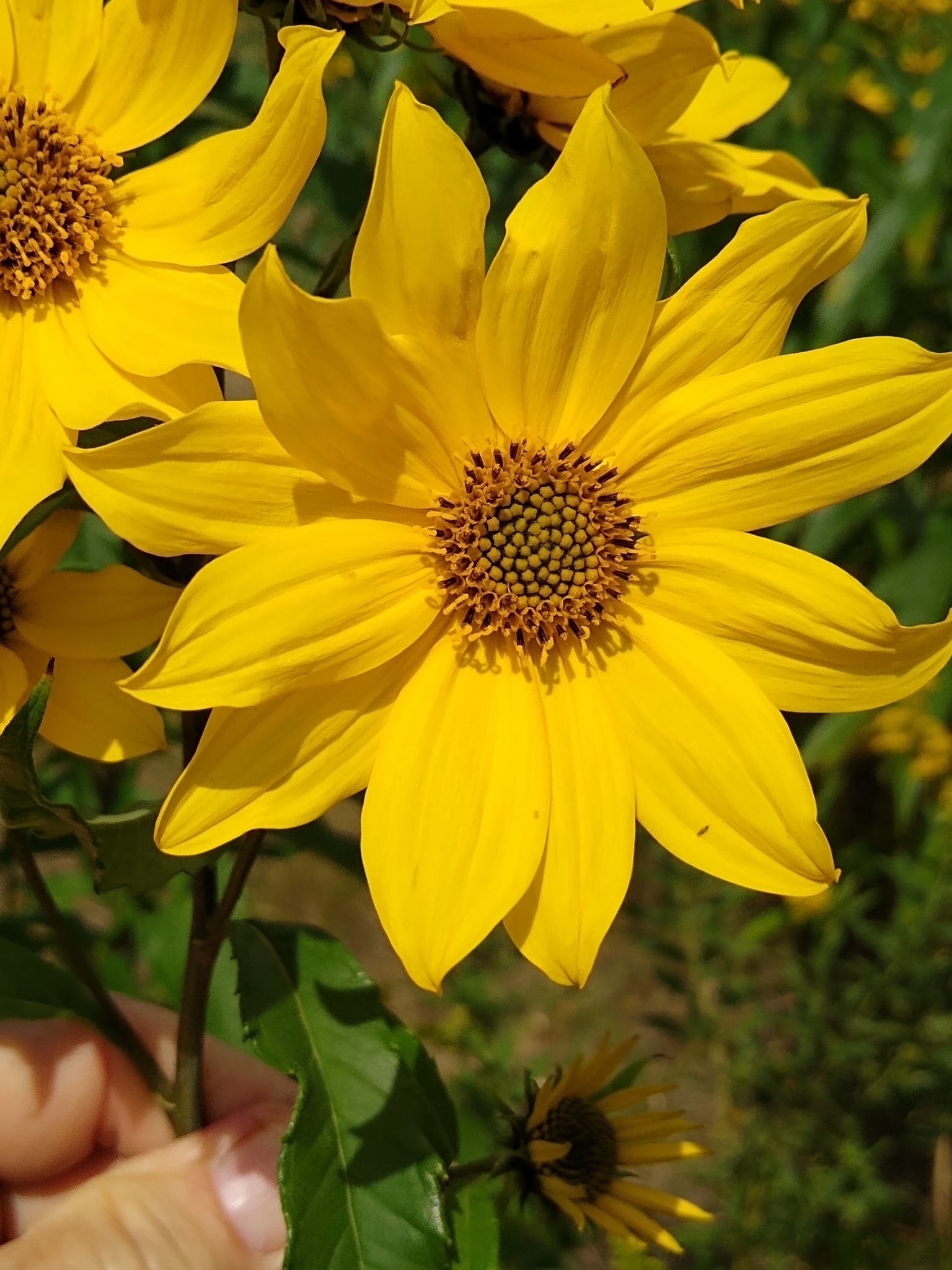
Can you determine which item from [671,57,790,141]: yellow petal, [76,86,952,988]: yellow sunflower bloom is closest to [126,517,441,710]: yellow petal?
[76,86,952,988]: yellow sunflower bloom

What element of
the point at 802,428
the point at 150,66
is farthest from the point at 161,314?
the point at 802,428

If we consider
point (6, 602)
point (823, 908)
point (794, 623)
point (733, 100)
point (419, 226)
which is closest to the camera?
point (419, 226)

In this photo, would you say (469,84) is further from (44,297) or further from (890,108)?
(890,108)

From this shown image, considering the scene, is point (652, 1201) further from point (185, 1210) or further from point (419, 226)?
point (419, 226)

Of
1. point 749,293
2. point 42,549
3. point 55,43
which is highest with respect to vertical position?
point 55,43

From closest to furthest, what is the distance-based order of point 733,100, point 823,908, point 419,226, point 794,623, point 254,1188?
1. point 419,226
2. point 794,623
3. point 733,100
4. point 254,1188
5. point 823,908

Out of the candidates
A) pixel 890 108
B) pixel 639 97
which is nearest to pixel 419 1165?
pixel 639 97
